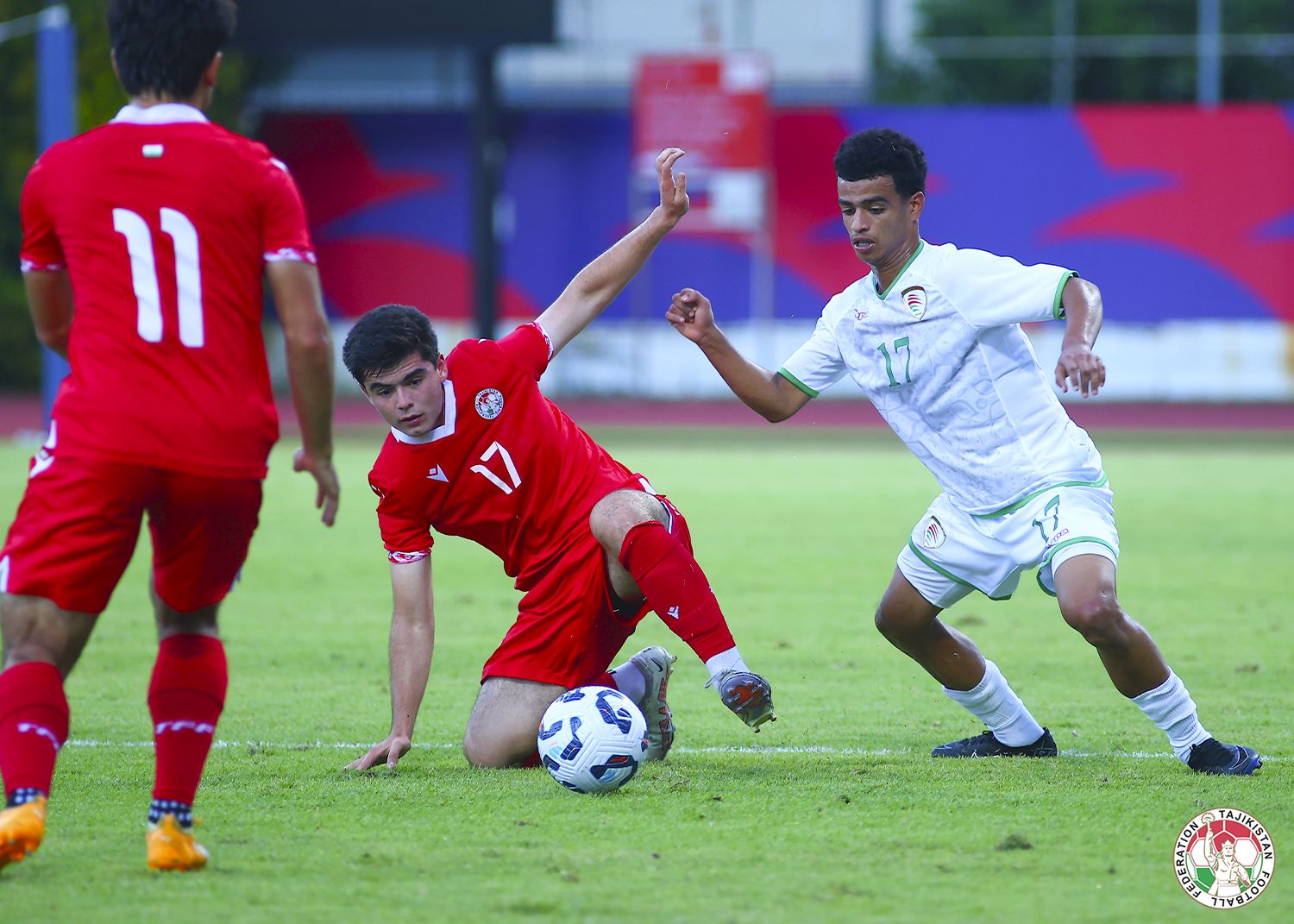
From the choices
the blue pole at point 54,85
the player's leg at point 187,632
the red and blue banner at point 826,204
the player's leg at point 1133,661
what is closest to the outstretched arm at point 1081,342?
the player's leg at point 1133,661

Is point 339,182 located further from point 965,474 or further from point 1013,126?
point 965,474

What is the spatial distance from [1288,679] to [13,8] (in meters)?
24.8

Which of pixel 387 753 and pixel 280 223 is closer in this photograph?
pixel 280 223

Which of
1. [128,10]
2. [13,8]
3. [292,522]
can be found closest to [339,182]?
[13,8]

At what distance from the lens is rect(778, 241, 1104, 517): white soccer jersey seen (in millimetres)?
4977

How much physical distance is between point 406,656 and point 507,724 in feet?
1.24

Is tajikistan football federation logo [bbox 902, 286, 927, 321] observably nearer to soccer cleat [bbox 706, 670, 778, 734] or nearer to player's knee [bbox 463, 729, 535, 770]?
soccer cleat [bbox 706, 670, 778, 734]

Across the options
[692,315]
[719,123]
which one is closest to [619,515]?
[692,315]

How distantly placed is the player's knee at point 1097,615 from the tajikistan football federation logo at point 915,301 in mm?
995

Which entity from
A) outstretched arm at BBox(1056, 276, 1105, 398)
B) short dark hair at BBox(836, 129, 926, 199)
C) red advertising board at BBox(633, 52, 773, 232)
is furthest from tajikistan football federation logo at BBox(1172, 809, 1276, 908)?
red advertising board at BBox(633, 52, 773, 232)

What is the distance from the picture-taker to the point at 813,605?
8430mm

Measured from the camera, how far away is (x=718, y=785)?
4758 mm

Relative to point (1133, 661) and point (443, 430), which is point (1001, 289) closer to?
point (1133, 661)

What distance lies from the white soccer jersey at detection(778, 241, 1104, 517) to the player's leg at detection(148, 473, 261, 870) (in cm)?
216
